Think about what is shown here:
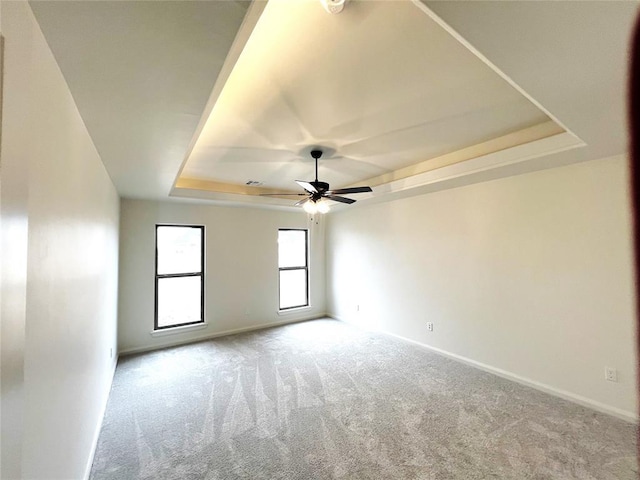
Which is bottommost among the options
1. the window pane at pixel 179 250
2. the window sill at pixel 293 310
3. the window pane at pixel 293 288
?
the window sill at pixel 293 310

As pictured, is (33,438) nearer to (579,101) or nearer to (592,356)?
(579,101)

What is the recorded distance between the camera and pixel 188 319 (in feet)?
15.2

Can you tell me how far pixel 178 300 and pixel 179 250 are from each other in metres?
0.83

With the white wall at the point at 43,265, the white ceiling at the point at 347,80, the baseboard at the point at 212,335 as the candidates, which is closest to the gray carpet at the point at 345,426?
the baseboard at the point at 212,335

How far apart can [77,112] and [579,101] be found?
300 cm

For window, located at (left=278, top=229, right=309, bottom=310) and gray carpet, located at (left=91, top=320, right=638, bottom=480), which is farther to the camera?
window, located at (left=278, top=229, right=309, bottom=310)

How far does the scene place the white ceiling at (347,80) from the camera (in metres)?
1.06

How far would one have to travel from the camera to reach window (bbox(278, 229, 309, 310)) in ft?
18.7

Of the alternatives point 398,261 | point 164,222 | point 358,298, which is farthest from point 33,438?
point 358,298

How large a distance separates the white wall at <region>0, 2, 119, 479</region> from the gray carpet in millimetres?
578

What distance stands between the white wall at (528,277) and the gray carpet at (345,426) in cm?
32

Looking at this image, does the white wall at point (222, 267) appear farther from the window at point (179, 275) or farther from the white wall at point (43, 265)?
the white wall at point (43, 265)

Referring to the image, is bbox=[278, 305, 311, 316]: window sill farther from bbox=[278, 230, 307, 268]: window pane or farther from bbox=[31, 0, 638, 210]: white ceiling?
bbox=[31, 0, 638, 210]: white ceiling

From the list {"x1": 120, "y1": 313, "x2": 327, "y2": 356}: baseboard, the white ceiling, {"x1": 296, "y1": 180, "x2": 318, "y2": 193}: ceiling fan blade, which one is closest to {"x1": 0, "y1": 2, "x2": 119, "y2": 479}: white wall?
the white ceiling
